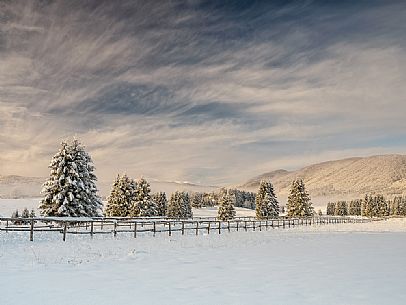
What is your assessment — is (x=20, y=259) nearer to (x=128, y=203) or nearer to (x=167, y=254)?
(x=167, y=254)

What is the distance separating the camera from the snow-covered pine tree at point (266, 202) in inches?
3391

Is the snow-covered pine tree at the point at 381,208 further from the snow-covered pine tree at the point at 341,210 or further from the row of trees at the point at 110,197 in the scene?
the row of trees at the point at 110,197

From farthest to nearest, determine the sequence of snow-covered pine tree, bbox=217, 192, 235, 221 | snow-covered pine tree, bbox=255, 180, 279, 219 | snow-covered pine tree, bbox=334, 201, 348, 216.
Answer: snow-covered pine tree, bbox=334, 201, 348, 216, snow-covered pine tree, bbox=217, 192, 235, 221, snow-covered pine tree, bbox=255, 180, 279, 219

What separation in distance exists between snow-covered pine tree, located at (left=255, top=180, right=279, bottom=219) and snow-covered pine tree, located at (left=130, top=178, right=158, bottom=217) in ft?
82.5

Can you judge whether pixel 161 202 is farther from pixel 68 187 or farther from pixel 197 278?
pixel 197 278

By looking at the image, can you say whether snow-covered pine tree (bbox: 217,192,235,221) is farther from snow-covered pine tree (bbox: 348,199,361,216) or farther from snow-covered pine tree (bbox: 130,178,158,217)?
snow-covered pine tree (bbox: 348,199,361,216)

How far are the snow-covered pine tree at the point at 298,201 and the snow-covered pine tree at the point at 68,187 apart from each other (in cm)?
5005

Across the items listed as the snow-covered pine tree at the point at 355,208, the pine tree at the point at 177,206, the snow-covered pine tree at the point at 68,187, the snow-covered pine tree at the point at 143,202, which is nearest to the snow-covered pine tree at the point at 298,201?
the pine tree at the point at 177,206

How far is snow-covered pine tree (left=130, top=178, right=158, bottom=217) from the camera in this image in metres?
69.1

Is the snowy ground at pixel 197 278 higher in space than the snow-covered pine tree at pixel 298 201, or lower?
Answer: lower

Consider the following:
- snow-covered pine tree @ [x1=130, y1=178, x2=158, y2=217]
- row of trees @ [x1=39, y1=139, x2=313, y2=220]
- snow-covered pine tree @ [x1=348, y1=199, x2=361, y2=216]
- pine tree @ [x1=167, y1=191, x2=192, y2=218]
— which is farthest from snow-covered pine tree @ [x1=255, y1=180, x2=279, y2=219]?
snow-covered pine tree @ [x1=348, y1=199, x2=361, y2=216]

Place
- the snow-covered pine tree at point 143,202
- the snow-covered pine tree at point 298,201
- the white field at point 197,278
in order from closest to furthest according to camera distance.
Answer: the white field at point 197,278 → the snow-covered pine tree at point 143,202 → the snow-covered pine tree at point 298,201

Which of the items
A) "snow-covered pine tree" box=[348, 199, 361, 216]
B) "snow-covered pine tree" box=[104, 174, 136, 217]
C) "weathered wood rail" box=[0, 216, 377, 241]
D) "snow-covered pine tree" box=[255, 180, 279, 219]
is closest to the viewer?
"weathered wood rail" box=[0, 216, 377, 241]

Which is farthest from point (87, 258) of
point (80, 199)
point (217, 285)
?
point (80, 199)
